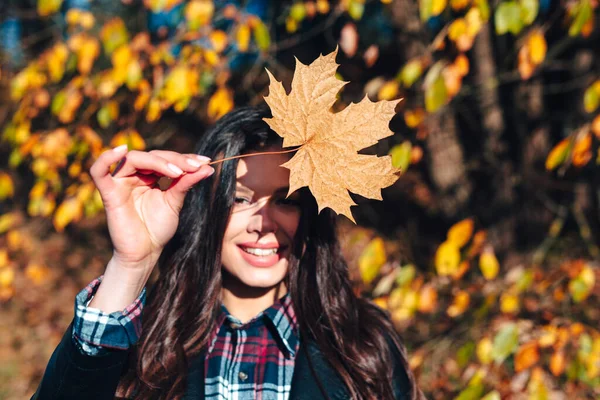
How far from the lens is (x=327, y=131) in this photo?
1387 millimetres

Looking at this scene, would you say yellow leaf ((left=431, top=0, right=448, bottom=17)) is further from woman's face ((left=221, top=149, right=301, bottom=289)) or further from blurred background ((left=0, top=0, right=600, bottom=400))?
woman's face ((left=221, top=149, right=301, bottom=289))

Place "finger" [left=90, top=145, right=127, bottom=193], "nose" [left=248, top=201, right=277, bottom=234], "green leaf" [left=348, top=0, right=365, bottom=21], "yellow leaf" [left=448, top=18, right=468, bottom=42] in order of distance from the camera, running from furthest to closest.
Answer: "green leaf" [left=348, top=0, right=365, bottom=21] < "yellow leaf" [left=448, top=18, right=468, bottom=42] < "nose" [left=248, top=201, right=277, bottom=234] < "finger" [left=90, top=145, right=127, bottom=193]

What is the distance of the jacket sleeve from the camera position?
4.53 ft

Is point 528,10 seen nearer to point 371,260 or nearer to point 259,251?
point 371,260

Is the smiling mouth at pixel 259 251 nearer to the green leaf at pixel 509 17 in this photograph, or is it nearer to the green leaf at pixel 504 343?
the green leaf at pixel 504 343

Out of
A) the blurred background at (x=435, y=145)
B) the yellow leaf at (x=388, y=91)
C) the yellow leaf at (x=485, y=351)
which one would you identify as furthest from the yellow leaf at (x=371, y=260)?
the yellow leaf at (x=388, y=91)

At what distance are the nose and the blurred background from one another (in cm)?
86

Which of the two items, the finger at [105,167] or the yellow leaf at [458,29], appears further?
the yellow leaf at [458,29]

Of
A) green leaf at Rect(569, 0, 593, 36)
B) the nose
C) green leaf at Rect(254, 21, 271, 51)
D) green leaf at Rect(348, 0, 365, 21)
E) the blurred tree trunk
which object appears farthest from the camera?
the blurred tree trunk

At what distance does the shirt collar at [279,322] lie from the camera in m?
1.73

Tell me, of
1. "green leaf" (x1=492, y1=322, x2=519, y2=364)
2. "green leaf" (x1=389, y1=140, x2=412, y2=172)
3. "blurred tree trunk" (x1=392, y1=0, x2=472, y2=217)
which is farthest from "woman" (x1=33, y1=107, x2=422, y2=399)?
"blurred tree trunk" (x1=392, y1=0, x2=472, y2=217)

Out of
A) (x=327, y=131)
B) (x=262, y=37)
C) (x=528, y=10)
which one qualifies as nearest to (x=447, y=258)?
(x=528, y=10)

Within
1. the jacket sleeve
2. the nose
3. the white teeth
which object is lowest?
the jacket sleeve

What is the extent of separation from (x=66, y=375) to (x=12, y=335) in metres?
3.98
